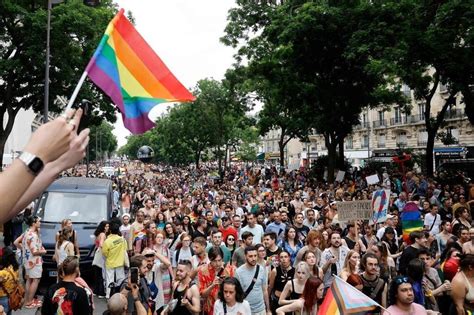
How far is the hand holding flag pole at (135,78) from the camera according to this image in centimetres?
433

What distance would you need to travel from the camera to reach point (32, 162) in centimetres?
173

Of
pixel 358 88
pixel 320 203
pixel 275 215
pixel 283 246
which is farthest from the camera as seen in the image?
pixel 358 88

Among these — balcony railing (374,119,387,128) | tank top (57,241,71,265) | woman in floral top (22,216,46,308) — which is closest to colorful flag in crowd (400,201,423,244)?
tank top (57,241,71,265)

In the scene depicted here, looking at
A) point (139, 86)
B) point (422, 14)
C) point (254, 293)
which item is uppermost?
point (422, 14)

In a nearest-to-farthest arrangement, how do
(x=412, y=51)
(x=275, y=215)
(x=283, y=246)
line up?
(x=283, y=246) → (x=275, y=215) → (x=412, y=51)

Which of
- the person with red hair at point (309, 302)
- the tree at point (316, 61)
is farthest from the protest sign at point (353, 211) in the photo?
the tree at point (316, 61)

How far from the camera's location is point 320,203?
16188 mm

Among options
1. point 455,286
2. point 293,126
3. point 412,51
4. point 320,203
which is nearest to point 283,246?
point 455,286

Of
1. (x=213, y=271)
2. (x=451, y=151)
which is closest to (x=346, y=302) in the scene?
(x=213, y=271)

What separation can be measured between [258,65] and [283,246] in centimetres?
1994

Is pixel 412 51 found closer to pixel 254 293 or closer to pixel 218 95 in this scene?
pixel 254 293

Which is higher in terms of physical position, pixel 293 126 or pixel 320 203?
pixel 293 126

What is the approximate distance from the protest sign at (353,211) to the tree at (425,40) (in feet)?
30.5

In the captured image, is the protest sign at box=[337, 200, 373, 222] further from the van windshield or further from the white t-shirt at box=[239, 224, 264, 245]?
the van windshield
